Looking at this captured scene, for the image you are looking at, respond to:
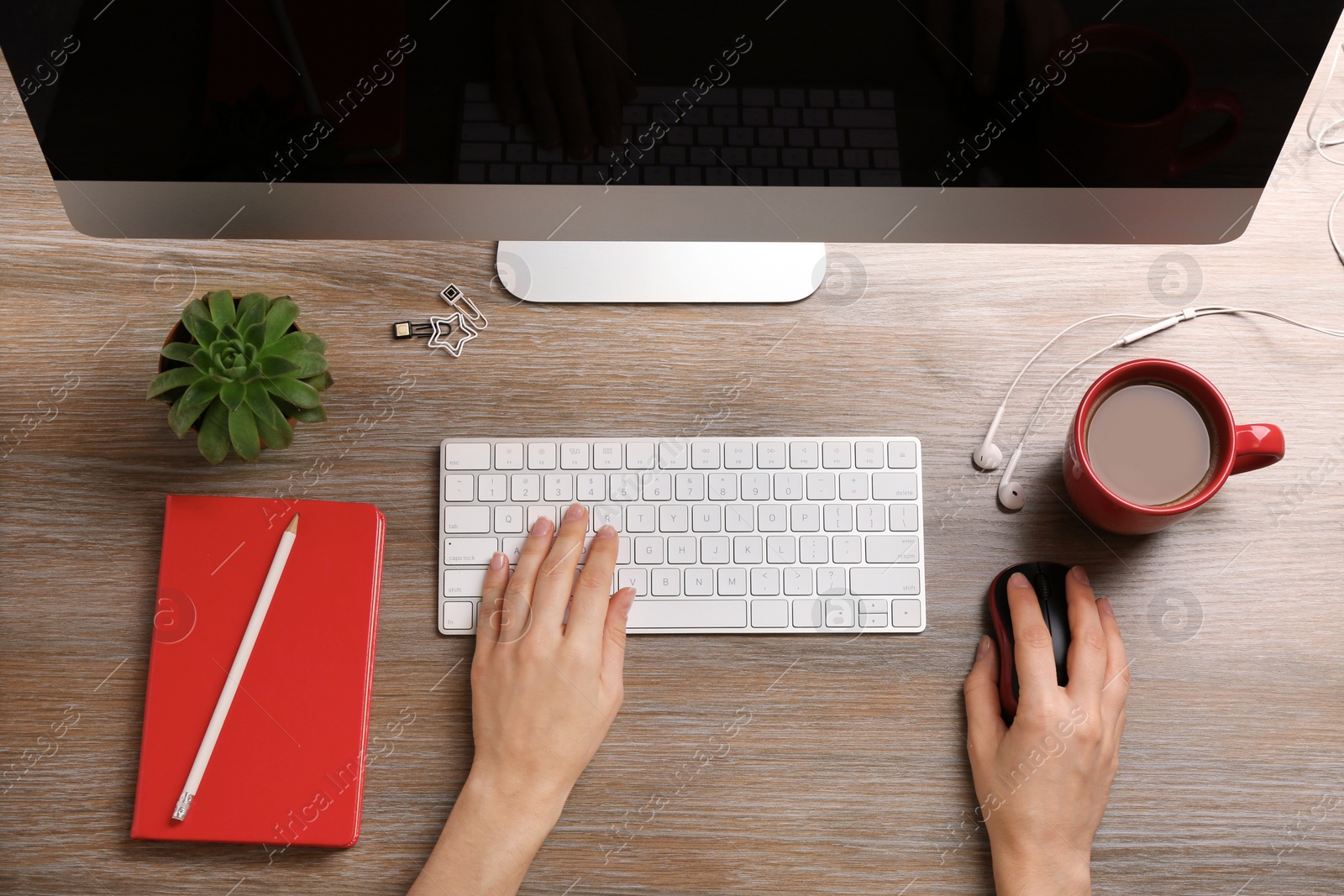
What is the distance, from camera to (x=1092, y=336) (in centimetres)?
88

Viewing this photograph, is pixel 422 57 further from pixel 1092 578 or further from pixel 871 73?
pixel 1092 578

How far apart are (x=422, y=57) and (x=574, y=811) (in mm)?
620

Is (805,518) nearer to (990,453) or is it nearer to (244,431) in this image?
(990,453)

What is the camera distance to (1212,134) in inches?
27.8

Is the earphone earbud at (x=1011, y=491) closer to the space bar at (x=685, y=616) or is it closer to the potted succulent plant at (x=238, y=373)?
the space bar at (x=685, y=616)

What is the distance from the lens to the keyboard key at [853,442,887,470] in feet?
2.72

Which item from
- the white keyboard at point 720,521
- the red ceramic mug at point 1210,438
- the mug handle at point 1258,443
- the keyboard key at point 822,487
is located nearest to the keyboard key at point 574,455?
the white keyboard at point 720,521

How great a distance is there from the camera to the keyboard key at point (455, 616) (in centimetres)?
80

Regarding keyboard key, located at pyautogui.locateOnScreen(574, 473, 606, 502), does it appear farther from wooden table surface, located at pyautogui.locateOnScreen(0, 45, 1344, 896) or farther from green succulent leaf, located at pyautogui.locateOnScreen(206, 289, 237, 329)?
green succulent leaf, located at pyautogui.locateOnScreen(206, 289, 237, 329)

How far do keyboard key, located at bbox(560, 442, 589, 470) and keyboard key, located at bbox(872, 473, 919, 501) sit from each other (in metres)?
0.27

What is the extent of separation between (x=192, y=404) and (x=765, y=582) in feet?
1.66

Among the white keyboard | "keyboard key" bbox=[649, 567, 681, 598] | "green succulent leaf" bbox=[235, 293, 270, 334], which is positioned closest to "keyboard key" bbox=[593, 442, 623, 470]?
the white keyboard

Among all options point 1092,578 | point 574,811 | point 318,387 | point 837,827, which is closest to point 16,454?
point 318,387

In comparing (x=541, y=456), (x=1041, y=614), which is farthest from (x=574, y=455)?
(x=1041, y=614)
